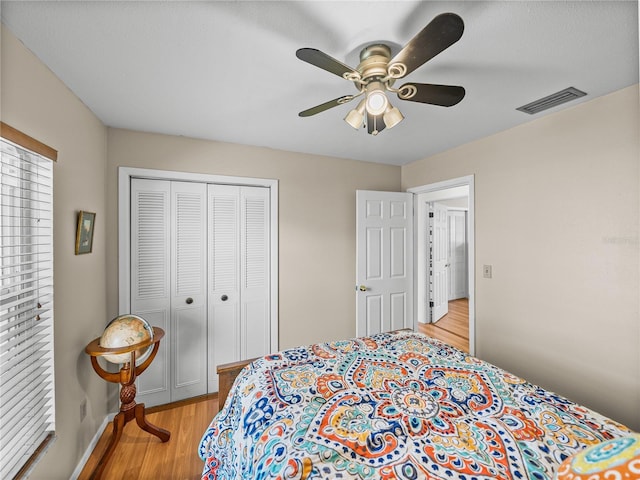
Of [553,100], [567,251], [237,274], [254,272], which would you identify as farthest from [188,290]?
[553,100]

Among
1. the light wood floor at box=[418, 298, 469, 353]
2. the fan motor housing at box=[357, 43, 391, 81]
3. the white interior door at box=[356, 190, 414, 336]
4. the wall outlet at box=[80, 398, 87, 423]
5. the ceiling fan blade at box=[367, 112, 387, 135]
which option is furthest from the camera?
the light wood floor at box=[418, 298, 469, 353]

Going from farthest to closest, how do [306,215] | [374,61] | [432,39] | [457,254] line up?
[457,254]
[306,215]
[374,61]
[432,39]

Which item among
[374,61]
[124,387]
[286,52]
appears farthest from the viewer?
[124,387]

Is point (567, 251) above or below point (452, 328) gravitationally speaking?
above

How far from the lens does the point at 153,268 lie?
244cm

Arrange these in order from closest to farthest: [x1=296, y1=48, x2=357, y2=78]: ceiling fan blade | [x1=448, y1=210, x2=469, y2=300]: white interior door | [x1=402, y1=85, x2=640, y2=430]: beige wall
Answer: [x1=296, y1=48, x2=357, y2=78]: ceiling fan blade
[x1=402, y1=85, x2=640, y2=430]: beige wall
[x1=448, y1=210, x2=469, y2=300]: white interior door

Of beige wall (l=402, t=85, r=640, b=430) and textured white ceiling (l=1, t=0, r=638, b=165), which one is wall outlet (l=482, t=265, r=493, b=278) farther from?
textured white ceiling (l=1, t=0, r=638, b=165)

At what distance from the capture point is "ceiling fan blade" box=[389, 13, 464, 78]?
868mm

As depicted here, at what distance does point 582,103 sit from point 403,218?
176 cm

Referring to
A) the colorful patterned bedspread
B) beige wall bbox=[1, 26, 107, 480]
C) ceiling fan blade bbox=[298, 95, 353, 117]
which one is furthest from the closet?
ceiling fan blade bbox=[298, 95, 353, 117]

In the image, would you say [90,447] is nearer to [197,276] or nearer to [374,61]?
[197,276]

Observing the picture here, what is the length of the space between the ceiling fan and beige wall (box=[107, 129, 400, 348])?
1407 millimetres

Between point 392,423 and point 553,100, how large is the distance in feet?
7.13

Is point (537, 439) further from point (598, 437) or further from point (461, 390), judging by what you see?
point (461, 390)
